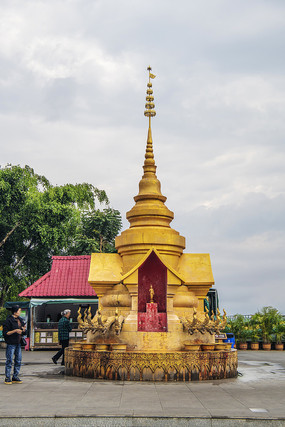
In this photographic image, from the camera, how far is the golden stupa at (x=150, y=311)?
10.9 metres

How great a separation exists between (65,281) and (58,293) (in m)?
1.20

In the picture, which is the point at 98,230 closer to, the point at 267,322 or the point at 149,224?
the point at 267,322

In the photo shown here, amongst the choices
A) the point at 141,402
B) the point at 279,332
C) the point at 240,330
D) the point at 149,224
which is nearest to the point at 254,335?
the point at 240,330

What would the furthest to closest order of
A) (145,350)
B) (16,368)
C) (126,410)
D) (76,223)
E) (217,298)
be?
(76,223) < (217,298) < (145,350) < (16,368) < (126,410)

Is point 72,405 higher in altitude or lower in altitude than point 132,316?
lower

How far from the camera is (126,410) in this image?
7320mm

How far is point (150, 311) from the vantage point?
498 inches

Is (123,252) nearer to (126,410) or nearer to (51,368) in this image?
(51,368)

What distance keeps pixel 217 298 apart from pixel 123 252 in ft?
41.8

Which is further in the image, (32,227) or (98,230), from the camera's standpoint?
(98,230)

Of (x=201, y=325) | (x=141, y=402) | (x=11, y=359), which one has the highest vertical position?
(x=201, y=325)

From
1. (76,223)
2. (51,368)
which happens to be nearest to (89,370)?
(51,368)

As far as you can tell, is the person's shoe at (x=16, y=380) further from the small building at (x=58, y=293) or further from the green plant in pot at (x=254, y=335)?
the green plant in pot at (x=254, y=335)

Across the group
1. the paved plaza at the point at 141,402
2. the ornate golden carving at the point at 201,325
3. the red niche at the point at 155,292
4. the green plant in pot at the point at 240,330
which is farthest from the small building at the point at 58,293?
the paved plaza at the point at 141,402
